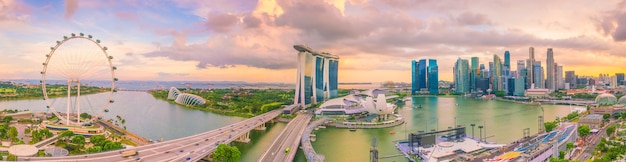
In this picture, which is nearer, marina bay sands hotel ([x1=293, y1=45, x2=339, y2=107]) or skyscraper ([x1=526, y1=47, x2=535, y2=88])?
marina bay sands hotel ([x1=293, y1=45, x2=339, y2=107])

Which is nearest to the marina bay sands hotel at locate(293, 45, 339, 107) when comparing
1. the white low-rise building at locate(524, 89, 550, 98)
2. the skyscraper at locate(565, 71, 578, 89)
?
the white low-rise building at locate(524, 89, 550, 98)

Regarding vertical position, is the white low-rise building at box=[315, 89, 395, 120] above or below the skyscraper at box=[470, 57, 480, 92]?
below

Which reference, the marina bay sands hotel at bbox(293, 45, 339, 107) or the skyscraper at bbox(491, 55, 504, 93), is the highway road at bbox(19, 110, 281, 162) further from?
the skyscraper at bbox(491, 55, 504, 93)

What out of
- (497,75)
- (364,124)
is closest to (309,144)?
(364,124)

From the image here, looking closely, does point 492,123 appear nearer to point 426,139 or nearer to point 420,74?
point 426,139

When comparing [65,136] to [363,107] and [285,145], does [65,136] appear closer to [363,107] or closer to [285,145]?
[285,145]

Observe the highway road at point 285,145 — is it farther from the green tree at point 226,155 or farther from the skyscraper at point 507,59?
the skyscraper at point 507,59

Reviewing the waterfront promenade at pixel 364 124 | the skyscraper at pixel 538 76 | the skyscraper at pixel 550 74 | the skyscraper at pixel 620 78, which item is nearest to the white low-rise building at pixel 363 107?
the waterfront promenade at pixel 364 124
